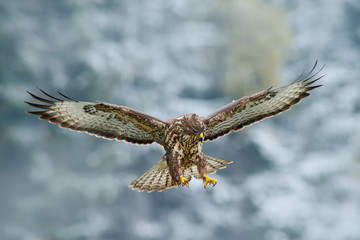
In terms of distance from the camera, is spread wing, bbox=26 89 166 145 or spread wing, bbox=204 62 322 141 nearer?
spread wing, bbox=26 89 166 145

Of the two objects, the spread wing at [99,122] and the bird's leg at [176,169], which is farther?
the spread wing at [99,122]

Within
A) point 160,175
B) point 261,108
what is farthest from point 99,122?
point 261,108

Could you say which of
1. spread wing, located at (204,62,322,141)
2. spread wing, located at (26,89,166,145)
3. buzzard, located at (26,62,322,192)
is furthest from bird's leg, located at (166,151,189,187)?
spread wing, located at (204,62,322,141)

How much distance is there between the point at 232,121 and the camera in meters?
4.79

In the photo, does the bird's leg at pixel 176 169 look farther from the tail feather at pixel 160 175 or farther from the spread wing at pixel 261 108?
the spread wing at pixel 261 108

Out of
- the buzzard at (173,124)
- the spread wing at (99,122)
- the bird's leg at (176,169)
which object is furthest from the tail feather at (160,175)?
the bird's leg at (176,169)

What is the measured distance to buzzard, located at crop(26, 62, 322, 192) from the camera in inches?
159

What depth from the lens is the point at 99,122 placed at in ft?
15.0

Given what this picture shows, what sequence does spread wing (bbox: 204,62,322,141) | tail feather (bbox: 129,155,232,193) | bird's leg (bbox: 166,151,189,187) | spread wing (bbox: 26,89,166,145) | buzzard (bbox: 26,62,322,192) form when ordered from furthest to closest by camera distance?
spread wing (bbox: 204,62,322,141) → tail feather (bbox: 129,155,232,193) → spread wing (bbox: 26,89,166,145) → buzzard (bbox: 26,62,322,192) → bird's leg (bbox: 166,151,189,187)

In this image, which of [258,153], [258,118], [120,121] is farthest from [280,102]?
[258,153]

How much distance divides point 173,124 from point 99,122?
0.88 m

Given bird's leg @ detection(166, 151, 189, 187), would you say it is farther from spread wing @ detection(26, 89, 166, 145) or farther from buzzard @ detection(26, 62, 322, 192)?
spread wing @ detection(26, 89, 166, 145)

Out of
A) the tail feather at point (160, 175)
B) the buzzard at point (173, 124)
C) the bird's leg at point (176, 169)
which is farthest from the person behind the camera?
the tail feather at point (160, 175)

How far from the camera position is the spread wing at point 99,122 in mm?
4461
